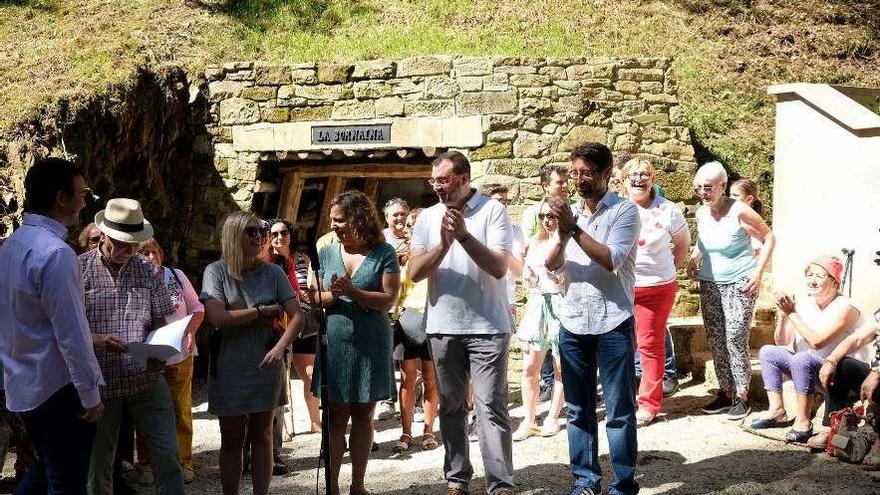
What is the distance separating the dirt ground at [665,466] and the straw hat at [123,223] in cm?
201

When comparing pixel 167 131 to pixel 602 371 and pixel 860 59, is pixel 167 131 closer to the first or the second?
pixel 602 371

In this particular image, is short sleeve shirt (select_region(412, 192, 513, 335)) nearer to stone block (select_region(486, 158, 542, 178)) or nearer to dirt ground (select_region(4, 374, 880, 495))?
dirt ground (select_region(4, 374, 880, 495))

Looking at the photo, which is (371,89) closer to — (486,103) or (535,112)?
(486,103)

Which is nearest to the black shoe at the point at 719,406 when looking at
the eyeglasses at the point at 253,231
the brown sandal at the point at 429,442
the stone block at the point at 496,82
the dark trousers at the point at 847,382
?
the dark trousers at the point at 847,382

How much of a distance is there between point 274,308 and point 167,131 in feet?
20.6

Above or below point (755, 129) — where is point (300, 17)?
above

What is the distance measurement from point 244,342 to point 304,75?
5767 mm

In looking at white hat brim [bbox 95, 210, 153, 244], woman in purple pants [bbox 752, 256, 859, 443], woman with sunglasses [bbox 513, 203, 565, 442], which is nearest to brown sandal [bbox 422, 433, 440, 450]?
woman with sunglasses [bbox 513, 203, 565, 442]

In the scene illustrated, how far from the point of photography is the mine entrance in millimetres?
11242

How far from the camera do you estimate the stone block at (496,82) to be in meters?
9.93

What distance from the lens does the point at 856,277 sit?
7699mm

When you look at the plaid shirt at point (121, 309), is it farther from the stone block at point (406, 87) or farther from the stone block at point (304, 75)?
the stone block at point (304, 75)

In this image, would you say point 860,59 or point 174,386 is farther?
point 860,59

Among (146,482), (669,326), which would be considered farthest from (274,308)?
(669,326)
